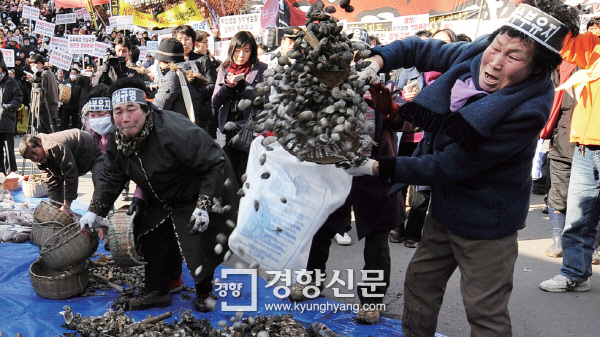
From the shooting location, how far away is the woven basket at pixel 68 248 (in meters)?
3.34

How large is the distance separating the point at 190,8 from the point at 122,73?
230 inches

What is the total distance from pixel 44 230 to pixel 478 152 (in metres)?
3.21

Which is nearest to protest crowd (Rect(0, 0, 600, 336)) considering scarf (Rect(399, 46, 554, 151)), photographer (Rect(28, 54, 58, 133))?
scarf (Rect(399, 46, 554, 151))

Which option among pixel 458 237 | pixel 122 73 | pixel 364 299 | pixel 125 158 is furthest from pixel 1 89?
pixel 458 237

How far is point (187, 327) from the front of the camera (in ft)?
9.61

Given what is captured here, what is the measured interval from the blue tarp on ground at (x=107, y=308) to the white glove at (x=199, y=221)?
Answer: 2.09ft

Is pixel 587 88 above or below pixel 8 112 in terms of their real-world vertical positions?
above

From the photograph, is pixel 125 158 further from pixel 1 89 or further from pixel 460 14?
pixel 460 14

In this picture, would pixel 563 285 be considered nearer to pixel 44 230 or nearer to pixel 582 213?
pixel 582 213

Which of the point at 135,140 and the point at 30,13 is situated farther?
the point at 30,13

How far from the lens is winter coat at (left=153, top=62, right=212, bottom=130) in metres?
4.84

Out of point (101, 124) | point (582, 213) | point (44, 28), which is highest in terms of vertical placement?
point (44, 28)

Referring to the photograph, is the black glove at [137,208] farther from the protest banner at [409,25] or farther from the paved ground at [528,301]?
the protest banner at [409,25]

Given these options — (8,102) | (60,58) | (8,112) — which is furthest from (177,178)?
(60,58)
